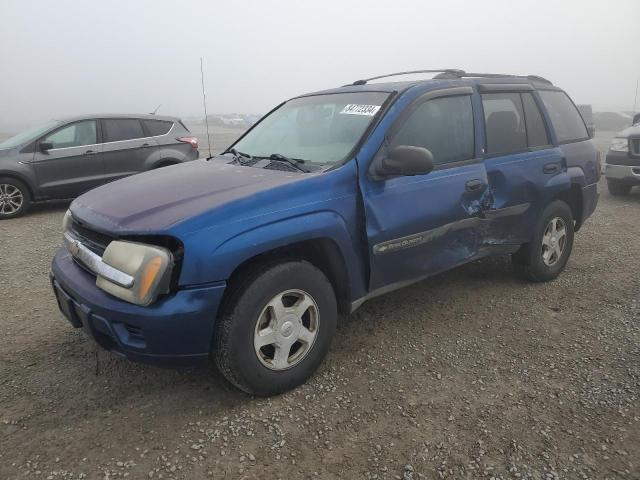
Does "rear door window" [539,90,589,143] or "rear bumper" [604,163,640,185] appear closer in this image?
"rear door window" [539,90,589,143]

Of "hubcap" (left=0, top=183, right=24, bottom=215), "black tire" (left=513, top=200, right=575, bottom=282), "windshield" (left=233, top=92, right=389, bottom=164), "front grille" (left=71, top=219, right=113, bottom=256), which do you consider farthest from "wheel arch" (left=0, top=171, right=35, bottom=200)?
"black tire" (left=513, top=200, right=575, bottom=282)

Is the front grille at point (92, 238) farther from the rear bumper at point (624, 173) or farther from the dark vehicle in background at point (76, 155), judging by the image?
the rear bumper at point (624, 173)

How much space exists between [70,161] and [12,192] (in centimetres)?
89

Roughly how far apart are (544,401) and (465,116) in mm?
1990

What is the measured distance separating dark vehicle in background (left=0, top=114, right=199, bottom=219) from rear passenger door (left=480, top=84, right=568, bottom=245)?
581 cm

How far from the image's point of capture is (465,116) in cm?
350

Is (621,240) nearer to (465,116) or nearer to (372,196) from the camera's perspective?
(465,116)

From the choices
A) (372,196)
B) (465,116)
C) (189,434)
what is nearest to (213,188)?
(372,196)

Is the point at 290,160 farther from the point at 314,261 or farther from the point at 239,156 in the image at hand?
the point at 314,261

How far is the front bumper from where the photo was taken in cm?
223

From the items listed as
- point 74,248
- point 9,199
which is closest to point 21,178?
point 9,199

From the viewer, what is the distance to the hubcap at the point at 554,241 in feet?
13.8

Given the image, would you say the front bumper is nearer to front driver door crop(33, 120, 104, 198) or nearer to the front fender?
the front fender

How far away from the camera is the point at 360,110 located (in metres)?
3.20
